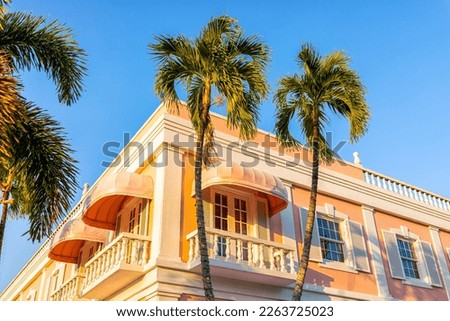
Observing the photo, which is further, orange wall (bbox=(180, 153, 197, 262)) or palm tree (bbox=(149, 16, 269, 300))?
orange wall (bbox=(180, 153, 197, 262))

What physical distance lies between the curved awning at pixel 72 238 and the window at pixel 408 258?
1127 centimetres

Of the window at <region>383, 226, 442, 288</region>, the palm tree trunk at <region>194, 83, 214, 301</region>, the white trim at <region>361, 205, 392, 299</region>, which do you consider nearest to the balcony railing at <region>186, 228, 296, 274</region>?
the palm tree trunk at <region>194, 83, 214, 301</region>

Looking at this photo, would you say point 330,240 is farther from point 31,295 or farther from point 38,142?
point 31,295

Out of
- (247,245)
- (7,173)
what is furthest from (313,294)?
(7,173)

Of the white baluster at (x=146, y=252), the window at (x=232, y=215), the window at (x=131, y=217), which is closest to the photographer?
the white baluster at (x=146, y=252)

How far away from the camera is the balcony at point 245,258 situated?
12250mm

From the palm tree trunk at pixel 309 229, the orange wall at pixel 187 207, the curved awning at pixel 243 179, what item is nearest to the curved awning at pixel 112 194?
the orange wall at pixel 187 207

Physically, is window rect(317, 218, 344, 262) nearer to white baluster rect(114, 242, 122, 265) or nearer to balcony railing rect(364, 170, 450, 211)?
balcony railing rect(364, 170, 450, 211)

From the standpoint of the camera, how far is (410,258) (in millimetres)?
18469

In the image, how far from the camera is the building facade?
12.6 m

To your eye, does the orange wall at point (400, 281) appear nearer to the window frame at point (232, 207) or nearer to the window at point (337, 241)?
the window at point (337, 241)

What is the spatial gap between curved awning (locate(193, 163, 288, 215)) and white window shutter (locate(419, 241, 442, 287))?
26.7 ft

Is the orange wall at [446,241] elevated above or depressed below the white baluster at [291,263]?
above

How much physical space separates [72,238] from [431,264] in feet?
45.4
